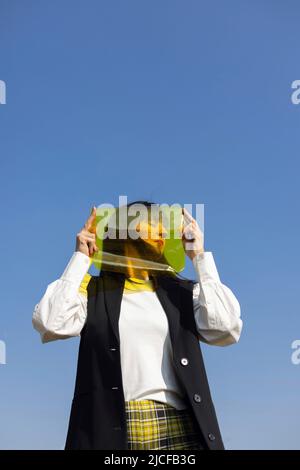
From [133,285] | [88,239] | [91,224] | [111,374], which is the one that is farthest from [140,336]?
[91,224]

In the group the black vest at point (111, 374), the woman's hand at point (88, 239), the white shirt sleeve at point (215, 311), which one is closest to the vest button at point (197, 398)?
the black vest at point (111, 374)

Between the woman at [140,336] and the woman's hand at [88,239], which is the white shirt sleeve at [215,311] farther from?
the woman's hand at [88,239]

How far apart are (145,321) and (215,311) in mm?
474

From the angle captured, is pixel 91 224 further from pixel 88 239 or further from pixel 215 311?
pixel 215 311

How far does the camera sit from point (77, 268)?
473cm

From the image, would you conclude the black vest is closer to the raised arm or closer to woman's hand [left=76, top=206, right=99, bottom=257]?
the raised arm

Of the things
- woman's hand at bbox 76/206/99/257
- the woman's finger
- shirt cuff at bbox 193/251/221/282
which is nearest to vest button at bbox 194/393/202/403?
shirt cuff at bbox 193/251/221/282

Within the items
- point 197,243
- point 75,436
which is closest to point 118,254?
point 197,243

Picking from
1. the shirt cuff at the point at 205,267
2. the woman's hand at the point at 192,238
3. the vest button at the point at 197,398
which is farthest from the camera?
the woman's hand at the point at 192,238

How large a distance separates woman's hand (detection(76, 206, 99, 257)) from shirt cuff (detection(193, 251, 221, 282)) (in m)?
0.72

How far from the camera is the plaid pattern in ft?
14.0

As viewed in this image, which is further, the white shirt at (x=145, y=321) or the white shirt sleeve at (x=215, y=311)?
the white shirt sleeve at (x=215, y=311)

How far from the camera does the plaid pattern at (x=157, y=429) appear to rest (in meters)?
4.27

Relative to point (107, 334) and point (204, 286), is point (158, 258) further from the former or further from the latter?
point (107, 334)
